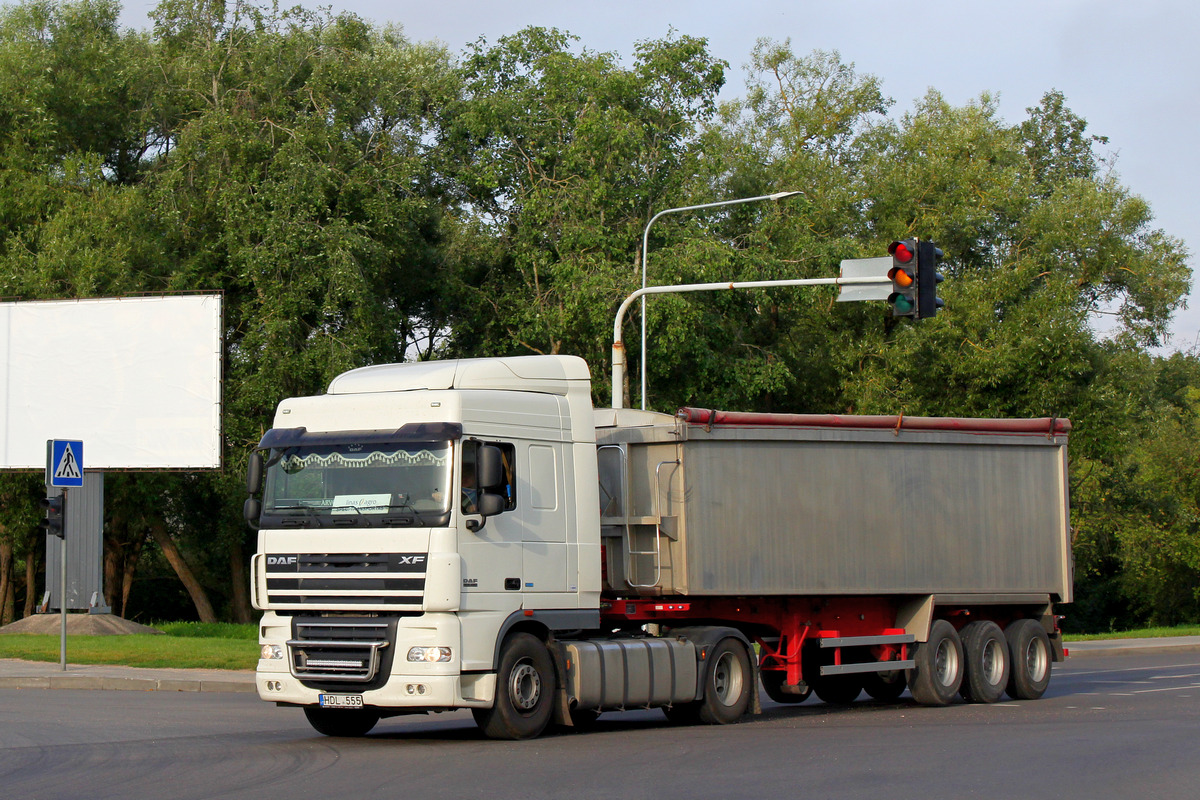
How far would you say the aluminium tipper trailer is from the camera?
14617mm

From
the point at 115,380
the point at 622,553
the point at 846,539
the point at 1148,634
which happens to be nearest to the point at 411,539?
the point at 622,553

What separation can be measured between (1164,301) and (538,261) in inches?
835

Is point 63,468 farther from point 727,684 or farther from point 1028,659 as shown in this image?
point 1028,659

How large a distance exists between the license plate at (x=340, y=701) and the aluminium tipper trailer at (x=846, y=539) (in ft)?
10.2

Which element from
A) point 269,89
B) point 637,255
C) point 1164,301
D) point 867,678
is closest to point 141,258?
point 269,89

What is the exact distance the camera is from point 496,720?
12.6m

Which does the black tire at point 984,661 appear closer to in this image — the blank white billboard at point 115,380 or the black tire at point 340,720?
the black tire at point 340,720

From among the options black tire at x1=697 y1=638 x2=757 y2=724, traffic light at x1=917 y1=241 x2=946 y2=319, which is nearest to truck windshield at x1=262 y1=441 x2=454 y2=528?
black tire at x1=697 y1=638 x2=757 y2=724

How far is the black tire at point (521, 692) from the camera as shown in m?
12.7

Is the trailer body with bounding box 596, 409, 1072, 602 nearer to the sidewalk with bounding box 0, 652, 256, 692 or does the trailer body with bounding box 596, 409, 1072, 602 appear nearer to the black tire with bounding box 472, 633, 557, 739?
the black tire with bounding box 472, 633, 557, 739

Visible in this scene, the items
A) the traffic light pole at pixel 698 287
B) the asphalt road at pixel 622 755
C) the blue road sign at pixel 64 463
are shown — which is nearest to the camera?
the asphalt road at pixel 622 755

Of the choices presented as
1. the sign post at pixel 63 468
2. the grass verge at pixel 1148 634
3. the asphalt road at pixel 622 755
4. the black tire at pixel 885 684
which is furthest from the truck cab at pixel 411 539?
the grass verge at pixel 1148 634

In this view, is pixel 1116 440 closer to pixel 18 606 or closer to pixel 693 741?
pixel 693 741

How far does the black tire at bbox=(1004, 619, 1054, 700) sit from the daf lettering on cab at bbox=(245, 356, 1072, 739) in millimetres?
29
